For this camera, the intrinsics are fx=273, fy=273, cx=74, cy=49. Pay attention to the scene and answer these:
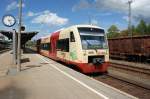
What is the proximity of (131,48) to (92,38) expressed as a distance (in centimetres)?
1303

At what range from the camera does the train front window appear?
53.0 feet

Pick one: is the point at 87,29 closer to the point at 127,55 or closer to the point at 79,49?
the point at 79,49

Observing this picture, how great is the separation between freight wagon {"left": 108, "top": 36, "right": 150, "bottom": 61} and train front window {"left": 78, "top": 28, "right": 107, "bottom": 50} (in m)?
9.58

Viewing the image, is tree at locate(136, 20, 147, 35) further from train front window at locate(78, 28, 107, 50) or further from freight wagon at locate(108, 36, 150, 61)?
train front window at locate(78, 28, 107, 50)

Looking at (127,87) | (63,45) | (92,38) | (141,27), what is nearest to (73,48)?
(92,38)

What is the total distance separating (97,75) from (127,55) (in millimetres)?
13339

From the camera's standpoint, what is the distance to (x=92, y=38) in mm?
16484

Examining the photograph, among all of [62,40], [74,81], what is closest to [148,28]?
[62,40]

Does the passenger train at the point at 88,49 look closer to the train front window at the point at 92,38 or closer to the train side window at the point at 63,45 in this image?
the train front window at the point at 92,38

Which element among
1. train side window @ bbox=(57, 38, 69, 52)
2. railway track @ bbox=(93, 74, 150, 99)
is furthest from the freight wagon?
railway track @ bbox=(93, 74, 150, 99)

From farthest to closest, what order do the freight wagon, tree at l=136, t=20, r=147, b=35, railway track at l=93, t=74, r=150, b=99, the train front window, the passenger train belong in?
tree at l=136, t=20, r=147, b=35, the freight wagon, the train front window, the passenger train, railway track at l=93, t=74, r=150, b=99

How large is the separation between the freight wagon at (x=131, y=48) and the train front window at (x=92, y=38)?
9579 millimetres

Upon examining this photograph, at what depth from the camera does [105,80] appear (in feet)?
51.0

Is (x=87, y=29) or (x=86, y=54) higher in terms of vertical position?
(x=87, y=29)
